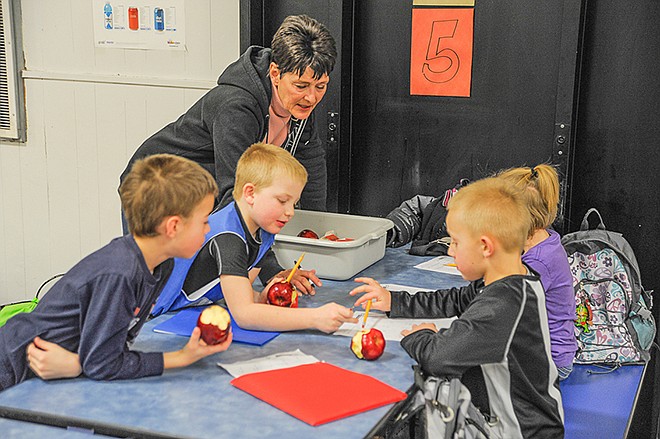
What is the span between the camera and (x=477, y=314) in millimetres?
1957


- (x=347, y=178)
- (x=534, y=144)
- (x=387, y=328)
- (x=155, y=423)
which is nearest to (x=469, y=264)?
(x=387, y=328)

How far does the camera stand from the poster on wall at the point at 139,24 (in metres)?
3.96

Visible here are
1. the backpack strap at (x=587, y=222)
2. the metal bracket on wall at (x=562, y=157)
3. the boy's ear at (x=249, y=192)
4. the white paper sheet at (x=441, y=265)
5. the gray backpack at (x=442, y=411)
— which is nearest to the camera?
the gray backpack at (x=442, y=411)

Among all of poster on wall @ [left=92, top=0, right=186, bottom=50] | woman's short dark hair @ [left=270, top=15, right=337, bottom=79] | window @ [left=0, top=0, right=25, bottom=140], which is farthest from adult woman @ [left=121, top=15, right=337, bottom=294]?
window @ [left=0, top=0, right=25, bottom=140]

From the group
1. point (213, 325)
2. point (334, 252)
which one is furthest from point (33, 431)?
point (334, 252)

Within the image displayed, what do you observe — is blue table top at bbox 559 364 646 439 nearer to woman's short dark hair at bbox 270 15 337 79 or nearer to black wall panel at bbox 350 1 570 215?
black wall panel at bbox 350 1 570 215

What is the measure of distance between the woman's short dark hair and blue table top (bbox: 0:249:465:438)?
96 cm

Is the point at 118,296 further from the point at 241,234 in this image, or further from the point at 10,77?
the point at 10,77

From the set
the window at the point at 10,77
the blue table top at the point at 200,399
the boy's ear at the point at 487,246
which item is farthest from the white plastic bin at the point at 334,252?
the window at the point at 10,77

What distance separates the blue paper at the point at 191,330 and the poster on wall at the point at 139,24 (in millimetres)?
2028

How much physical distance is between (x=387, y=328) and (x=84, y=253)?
264 centimetres

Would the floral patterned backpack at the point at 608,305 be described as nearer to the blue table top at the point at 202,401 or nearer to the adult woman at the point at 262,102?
the blue table top at the point at 202,401

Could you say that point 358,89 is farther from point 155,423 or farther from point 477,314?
point 155,423

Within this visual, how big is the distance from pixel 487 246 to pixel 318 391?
562 millimetres
